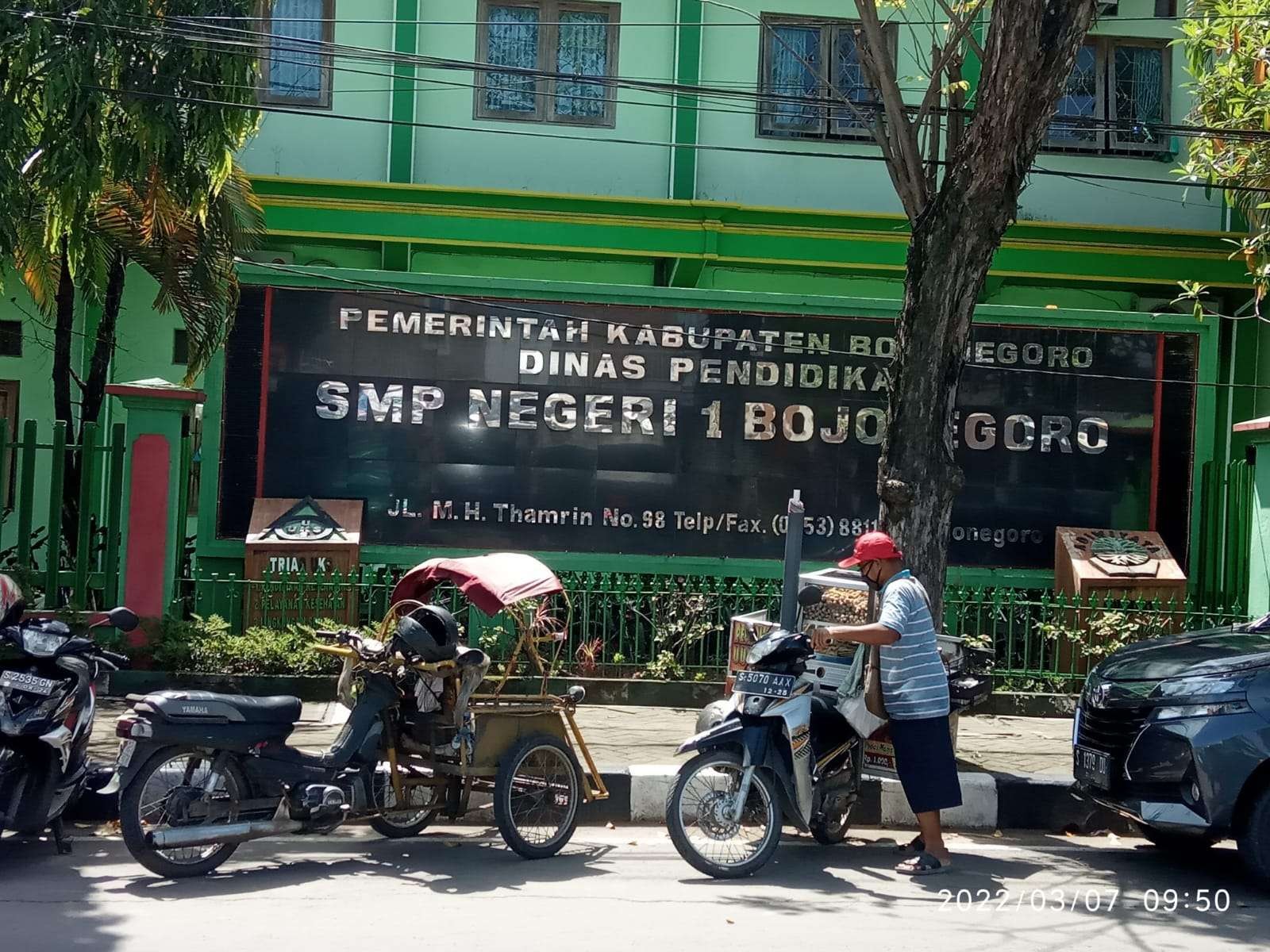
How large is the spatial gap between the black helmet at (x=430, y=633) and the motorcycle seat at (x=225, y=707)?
23.8 inches

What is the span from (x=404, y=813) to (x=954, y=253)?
4769 mm

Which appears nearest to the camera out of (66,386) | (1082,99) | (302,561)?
(302,561)

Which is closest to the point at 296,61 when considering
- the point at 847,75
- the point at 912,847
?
the point at 847,75

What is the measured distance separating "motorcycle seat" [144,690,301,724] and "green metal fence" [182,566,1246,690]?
444cm

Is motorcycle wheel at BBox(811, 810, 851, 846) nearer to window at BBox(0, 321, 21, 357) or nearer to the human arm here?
the human arm

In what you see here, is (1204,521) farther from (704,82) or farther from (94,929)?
(94,929)

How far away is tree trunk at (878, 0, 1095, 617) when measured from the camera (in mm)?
8305

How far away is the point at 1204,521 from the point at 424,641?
835 cm

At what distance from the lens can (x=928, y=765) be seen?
21.8ft

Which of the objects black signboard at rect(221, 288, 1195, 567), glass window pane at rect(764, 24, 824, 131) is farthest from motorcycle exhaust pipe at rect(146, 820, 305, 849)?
glass window pane at rect(764, 24, 824, 131)

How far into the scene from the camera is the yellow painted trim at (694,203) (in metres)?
15.0

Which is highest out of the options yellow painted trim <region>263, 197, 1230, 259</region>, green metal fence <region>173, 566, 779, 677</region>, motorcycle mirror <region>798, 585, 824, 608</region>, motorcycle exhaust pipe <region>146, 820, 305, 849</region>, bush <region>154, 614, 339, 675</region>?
yellow painted trim <region>263, 197, 1230, 259</region>

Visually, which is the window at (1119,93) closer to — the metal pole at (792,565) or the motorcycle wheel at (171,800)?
the metal pole at (792,565)

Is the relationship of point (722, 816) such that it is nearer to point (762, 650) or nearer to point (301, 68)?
point (762, 650)
